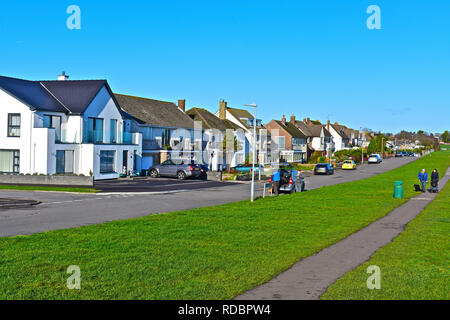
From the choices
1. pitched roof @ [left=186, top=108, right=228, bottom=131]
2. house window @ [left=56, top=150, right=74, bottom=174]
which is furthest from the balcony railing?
pitched roof @ [left=186, top=108, right=228, bottom=131]

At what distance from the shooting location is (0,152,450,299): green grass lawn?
8375 mm

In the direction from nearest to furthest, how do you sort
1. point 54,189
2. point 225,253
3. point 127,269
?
point 127,269, point 225,253, point 54,189

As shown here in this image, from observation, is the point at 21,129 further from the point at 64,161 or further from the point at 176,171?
the point at 176,171

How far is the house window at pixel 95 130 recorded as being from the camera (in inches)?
1524

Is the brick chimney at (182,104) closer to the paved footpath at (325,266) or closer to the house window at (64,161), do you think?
the house window at (64,161)

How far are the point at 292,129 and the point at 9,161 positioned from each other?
2647 inches

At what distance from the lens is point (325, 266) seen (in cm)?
1059

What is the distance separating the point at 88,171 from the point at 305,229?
25.8 meters

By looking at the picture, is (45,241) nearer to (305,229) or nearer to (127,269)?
(127,269)

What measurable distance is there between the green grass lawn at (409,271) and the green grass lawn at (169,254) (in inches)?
60.1

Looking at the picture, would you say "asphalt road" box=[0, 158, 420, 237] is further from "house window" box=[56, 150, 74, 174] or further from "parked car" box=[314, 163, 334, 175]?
"parked car" box=[314, 163, 334, 175]

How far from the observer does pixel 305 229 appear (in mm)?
15516

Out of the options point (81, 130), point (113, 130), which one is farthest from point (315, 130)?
point (81, 130)

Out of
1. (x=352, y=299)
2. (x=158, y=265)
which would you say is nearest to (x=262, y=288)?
(x=352, y=299)
